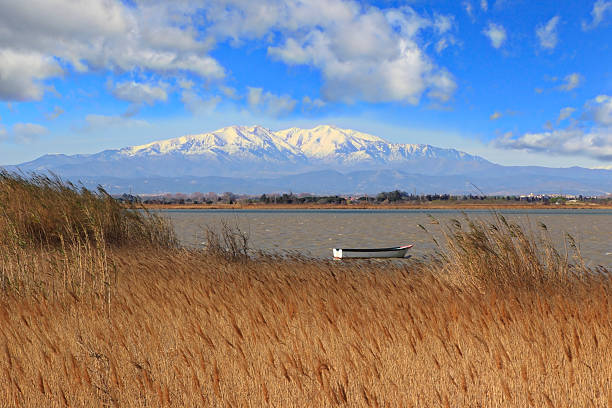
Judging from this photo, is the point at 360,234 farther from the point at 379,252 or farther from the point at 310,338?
the point at 310,338

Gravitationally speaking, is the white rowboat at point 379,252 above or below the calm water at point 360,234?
above

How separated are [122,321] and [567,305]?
6265 millimetres

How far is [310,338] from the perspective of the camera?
6.16 metres

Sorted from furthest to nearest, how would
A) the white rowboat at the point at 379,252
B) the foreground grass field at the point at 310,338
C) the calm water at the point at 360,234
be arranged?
the calm water at the point at 360,234
the white rowboat at the point at 379,252
the foreground grass field at the point at 310,338

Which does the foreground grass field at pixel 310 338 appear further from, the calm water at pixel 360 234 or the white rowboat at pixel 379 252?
the white rowboat at pixel 379 252

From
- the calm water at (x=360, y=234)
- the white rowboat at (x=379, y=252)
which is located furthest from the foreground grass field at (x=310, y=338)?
the white rowboat at (x=379, y=252)

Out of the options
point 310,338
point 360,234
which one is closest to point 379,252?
point 310,338

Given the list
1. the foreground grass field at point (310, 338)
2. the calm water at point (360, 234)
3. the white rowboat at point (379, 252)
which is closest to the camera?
the foreground grass field at point (310, 338)

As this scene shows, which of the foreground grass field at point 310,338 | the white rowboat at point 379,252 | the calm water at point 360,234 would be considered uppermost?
the foreground grass field at point 310,338

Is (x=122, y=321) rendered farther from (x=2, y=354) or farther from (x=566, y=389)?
(x=566, y=389)

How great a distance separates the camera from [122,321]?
680 centimetres

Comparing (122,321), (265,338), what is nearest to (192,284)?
(122,321)

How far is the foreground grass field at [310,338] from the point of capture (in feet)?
15.2

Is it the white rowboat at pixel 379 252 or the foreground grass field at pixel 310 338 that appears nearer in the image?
the foreground grass field at pixel 310 338
